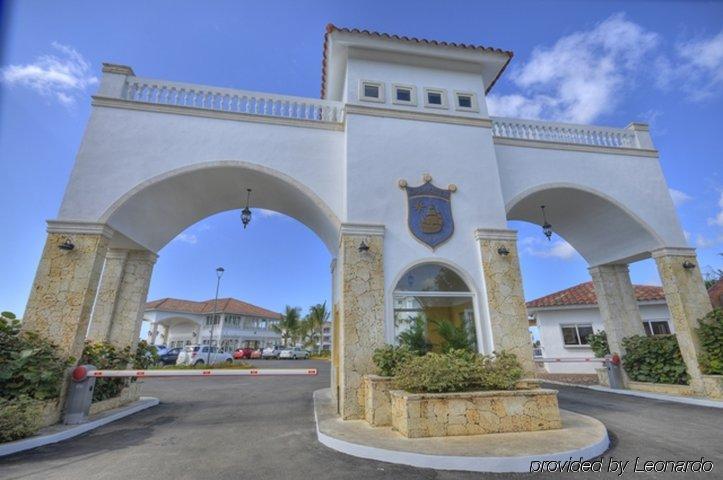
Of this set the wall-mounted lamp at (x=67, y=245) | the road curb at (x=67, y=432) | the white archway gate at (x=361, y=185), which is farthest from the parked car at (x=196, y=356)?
the wall-mounted lamp at (x=67, y=245)

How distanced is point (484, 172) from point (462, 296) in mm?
3233

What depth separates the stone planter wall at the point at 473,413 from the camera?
4.87 meters

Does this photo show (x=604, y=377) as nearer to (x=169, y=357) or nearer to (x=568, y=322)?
(x=568, y=322)

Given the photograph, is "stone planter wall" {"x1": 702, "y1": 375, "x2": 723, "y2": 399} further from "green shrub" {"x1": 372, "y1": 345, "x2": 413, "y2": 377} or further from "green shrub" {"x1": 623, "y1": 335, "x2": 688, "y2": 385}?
"green shrub" {"x1": 372, "y1": 345, "x2": 413, "y2": 377}

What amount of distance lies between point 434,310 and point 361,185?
3298 millimetres

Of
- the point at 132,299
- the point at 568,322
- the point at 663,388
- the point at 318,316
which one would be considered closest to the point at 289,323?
the point at 318,316

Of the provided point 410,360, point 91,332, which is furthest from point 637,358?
point 91,332

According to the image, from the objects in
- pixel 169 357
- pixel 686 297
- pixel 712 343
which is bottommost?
pixel 169 357

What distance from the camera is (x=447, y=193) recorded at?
8.08 m

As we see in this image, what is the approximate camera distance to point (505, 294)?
7480 millimetres

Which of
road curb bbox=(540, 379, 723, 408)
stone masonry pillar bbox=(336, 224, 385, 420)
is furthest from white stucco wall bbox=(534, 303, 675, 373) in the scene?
stone masonry pillar bbox=(336, 224, 385, 420)

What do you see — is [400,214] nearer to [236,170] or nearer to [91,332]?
[236,170]

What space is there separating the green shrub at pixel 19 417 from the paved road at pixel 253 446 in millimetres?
461

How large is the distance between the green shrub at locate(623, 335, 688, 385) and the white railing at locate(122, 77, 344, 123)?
36.0ft
